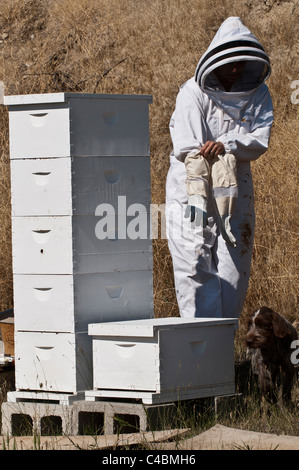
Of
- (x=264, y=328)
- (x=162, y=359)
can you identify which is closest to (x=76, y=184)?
(x=162, y=359)

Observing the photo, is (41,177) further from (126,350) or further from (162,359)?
(162,359)

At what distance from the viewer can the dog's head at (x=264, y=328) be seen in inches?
192

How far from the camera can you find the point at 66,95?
458cm

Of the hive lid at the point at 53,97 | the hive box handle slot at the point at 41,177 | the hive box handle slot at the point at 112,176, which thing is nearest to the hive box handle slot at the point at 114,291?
the hive box handle slot at the point at 112,176

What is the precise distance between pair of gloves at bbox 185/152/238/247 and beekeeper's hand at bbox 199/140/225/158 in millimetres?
26

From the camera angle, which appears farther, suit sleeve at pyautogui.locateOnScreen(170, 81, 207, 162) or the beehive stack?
suit sleeve at pyautogui.locateOnScreen(170, 81, 207, 162)

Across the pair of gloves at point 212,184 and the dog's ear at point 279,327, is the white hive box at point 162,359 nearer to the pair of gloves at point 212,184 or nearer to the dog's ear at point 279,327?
the dog's ear at point 279,327

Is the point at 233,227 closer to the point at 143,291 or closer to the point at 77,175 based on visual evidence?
the point at 143,291

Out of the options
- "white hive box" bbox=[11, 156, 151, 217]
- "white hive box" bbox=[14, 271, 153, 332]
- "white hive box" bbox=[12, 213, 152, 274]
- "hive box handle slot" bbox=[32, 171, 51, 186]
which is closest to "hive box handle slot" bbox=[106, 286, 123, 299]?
"white hive box" bbox=[14, 271, 153, 332]

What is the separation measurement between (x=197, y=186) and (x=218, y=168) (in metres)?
0.19

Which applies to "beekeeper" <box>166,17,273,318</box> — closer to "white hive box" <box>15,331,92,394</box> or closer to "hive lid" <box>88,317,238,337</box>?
"hive lid" <box>88,317,238,337</box>

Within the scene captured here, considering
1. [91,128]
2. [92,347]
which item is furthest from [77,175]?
A: [92,347]

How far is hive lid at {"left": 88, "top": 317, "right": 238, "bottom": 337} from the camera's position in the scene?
4352 millimetres

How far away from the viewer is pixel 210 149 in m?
5.23
